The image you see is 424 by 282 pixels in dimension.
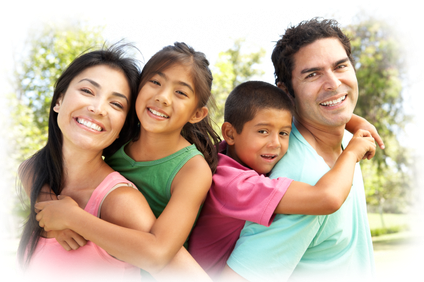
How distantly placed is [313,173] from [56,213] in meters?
1.59

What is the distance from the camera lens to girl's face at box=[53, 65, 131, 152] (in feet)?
6.79

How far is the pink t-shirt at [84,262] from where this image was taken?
6.35ft

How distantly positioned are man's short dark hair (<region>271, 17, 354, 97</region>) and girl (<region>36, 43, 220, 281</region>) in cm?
70

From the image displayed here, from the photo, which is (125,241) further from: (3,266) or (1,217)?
(1,217)

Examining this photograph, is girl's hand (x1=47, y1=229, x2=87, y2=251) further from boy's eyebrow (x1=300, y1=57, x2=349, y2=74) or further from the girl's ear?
boy's eyebrow (x1=300, y1=57, x2=349, y2=74)

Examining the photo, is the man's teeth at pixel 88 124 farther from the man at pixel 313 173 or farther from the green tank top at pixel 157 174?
the man at pixel 313 173

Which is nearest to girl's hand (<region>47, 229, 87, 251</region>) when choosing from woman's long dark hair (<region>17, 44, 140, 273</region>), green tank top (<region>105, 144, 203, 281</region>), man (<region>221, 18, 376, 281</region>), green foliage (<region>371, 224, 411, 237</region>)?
woman's long dark hair (<region>17, 44, 140, 273</region>)

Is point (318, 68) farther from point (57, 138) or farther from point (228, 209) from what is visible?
point (57, 138)

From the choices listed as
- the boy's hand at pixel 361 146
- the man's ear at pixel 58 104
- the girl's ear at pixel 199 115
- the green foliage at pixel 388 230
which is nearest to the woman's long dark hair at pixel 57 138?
the man's ear at pixel 58 104

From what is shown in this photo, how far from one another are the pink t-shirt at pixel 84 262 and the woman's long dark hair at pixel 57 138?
0.11m

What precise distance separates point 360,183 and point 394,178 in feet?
32.6

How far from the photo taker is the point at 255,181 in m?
2.10

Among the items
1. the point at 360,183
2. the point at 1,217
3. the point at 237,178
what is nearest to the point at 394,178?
the point at 360,183

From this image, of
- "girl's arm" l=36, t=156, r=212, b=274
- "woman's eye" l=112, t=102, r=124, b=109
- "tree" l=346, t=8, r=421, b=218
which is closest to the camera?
"girl's arm" l=36, t=156, r=212, b=274
